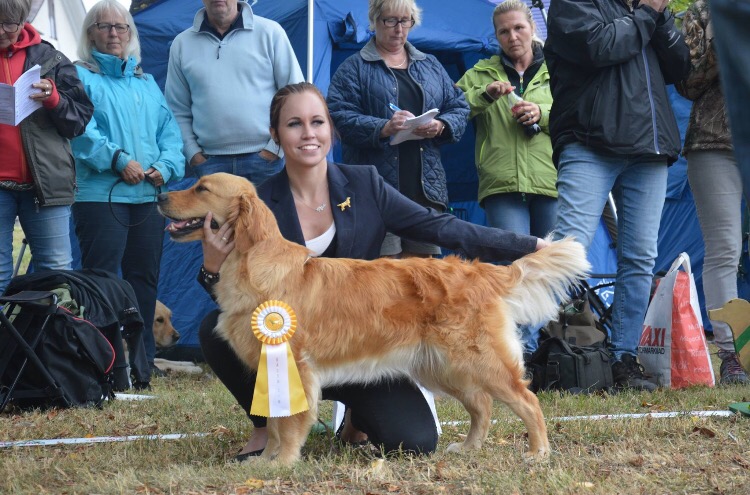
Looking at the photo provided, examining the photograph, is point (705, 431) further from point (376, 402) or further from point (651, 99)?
point (651, 99)

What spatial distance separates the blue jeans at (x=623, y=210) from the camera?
14.9 feet

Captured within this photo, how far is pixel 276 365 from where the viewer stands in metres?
3.03

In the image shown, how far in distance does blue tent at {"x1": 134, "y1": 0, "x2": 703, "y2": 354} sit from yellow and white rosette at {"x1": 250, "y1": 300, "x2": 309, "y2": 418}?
11.8 ft

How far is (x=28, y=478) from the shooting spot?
3.01 meters

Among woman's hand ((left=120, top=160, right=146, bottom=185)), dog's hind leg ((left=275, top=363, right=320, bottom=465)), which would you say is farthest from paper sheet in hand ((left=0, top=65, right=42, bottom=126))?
dog's hind leg ((left=275, top=363, right=320, bottom=465))

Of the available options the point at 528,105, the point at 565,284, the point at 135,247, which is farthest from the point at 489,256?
the point at 135,247

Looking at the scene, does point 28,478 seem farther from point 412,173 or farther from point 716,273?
point 716,273

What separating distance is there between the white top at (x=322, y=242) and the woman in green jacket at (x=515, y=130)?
6.71 feet

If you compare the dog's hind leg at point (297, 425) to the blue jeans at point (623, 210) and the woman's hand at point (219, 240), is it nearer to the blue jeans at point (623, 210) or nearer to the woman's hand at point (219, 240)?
the woman's hand at point (219, 240)

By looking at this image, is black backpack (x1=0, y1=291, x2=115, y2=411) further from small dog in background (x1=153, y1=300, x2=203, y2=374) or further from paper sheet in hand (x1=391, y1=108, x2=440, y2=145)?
paper sheet in hand (x1=391, y1=108, x2=440, y2=145)

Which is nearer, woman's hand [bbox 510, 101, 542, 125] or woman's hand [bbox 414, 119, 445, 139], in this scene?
woman's hand [bbox 414, 119, 445, 139]

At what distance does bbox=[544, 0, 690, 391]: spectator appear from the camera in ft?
14.7

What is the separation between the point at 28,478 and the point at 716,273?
3.60m

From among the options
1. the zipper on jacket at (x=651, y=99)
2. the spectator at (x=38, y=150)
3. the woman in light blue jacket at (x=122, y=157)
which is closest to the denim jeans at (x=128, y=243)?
the woman in light blue jacket at (x=122, y=157)
